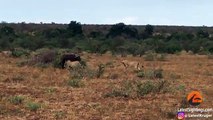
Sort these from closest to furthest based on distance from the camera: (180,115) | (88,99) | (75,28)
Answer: (180,115)
(88,99)
(75,28)

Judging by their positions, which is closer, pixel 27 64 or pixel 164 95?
pixel 164 95

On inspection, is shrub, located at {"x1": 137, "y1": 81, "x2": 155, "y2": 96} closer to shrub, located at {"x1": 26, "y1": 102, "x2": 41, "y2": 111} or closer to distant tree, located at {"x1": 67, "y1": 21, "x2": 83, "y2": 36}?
shrub, located at {"x1": 26, "y1": 102, "x2": 41, "y2": 111}

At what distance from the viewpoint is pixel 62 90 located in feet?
43.0

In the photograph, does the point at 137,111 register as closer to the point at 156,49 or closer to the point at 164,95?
the point at 164,95

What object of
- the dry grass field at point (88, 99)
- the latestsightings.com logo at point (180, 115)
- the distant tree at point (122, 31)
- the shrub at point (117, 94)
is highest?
the latestsightings.com logo at point (180, 115)

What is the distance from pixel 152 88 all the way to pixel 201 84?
8.84 feet

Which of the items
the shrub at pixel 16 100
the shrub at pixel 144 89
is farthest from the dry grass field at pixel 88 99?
the shrub at pixel 144 89

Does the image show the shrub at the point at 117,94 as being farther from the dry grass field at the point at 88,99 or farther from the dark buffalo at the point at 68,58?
the dark buffalo at the point at 68,58

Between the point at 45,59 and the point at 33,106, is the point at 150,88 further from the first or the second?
the point at 45,59

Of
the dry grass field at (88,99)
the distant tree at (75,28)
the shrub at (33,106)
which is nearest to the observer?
the dry grass field at (88,99)

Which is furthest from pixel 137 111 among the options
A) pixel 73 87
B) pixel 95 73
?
pixel 95 73

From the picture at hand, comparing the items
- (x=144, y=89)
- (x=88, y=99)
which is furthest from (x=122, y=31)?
(x=88, y=99)

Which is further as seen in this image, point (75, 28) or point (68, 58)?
point (75, 28)

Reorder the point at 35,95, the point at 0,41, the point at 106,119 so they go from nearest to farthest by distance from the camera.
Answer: the point at 106,119 → the point at 35,95 → the point at 0,41
